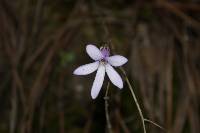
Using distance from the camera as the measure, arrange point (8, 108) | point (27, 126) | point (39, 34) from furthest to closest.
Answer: point (39, 34) → point (8, 108) → point (27, 126)

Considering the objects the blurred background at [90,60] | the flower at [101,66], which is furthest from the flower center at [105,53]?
the blurred background at [90,60]

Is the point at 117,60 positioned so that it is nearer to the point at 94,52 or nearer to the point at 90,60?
the point at 94,52

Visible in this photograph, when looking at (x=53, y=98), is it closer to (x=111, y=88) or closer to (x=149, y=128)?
(x=111, y=88)

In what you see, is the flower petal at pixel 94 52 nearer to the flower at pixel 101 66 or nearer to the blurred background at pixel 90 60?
the flower at pixel 101 66

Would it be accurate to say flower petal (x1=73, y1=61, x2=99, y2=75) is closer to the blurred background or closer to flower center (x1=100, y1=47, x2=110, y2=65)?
flower center (x1=100, y1=47, x2=110, y2=65)

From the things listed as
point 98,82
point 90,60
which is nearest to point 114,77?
point 98,82

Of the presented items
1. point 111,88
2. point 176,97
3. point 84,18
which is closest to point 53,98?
point 111,88
